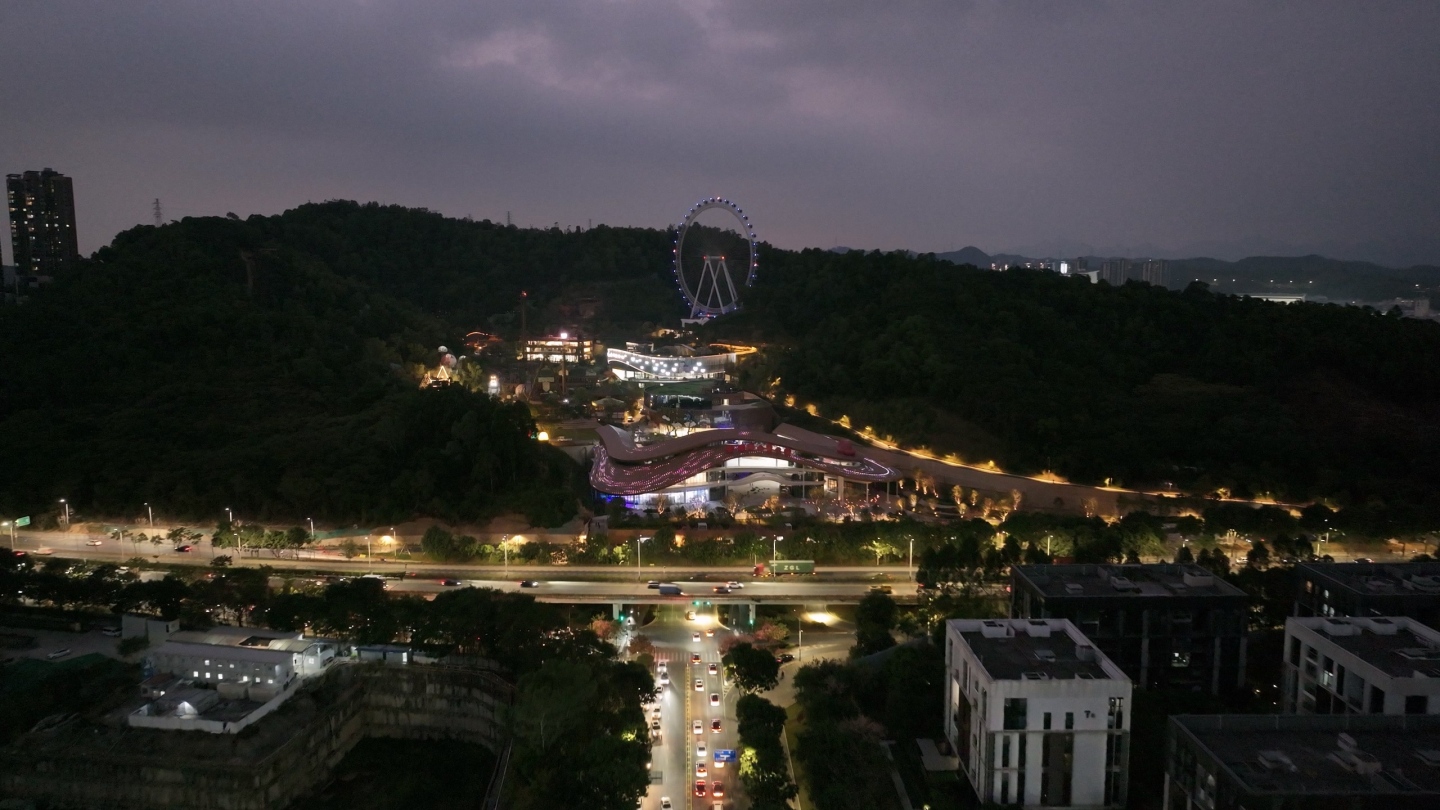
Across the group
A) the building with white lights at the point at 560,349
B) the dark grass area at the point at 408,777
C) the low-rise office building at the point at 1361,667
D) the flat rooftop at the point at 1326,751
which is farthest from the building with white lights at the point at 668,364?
the flat rooftop at the point at 1326,751

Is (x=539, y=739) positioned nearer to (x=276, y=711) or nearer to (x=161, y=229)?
(x=276, y=711)

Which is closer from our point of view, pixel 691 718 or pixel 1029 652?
pixel 1029 652

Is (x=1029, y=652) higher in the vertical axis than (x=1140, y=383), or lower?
lower

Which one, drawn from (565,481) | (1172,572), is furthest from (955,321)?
(1172,572)

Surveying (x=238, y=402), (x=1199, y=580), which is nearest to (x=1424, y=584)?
(x=1199, y=580)

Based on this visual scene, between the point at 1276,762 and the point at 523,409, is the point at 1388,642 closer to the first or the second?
the point at 1276,762

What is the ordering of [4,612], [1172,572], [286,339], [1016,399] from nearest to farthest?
1. [1172,572]
2. [4,612]
3. [1016,399]
4. [286,339]
